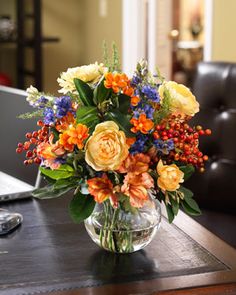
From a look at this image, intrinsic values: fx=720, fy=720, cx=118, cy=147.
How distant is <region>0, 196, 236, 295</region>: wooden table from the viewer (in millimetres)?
1280

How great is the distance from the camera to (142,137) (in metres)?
1.31

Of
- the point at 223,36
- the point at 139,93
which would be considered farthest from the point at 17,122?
the point at 223,36

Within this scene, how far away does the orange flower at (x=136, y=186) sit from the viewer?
130 cm

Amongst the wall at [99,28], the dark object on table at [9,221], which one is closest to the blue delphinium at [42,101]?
the dark object on table at [9,221]

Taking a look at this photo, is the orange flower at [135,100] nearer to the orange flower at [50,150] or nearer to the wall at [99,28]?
the orange flower at [50,150]

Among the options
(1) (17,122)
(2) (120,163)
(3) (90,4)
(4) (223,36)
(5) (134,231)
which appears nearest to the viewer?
(2) (120,163)

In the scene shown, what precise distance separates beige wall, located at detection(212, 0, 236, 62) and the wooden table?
185 centimetres

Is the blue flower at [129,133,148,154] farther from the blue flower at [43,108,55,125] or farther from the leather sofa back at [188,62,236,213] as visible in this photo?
the leather sofa back at [188,62,236,213]

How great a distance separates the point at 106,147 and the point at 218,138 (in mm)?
1346

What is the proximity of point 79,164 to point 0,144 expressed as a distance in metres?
0.82

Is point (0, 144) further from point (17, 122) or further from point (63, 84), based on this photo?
point (63, 84)

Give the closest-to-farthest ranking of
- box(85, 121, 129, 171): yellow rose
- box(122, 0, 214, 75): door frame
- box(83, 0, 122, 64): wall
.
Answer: box(85, 121, 129, 171): yellow rose
box(122, 0, 214, 75): door frame
box(83, 0, 122, 64): wall

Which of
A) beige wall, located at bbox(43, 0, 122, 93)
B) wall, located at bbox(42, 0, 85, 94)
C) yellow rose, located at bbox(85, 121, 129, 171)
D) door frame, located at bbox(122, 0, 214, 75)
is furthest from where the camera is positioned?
wall, located at bbox(42, 0, 85, 94)

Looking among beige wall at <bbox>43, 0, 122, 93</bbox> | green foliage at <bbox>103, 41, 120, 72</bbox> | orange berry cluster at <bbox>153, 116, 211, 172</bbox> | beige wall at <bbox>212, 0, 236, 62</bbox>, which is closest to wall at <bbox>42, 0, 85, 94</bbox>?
beige wall at <bbox>43, 0, 122, 93</bbox>
